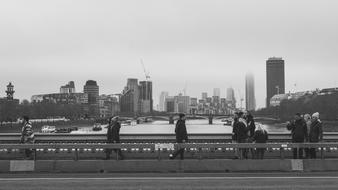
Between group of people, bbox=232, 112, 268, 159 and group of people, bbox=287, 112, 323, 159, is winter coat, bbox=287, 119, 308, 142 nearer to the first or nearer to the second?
group of people, bbox=287, 112, 323, 159

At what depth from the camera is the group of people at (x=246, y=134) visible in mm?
20764

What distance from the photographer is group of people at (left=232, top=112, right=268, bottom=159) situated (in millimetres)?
20764

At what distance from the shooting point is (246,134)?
840 inches

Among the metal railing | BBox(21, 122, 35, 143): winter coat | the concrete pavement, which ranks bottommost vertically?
the concrete pavement

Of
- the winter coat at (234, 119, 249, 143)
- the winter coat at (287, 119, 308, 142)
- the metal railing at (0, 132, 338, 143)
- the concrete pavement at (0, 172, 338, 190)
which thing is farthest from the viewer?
the metal railing at (0, 132, 338, 143)

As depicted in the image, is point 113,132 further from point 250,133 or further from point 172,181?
point 172,181

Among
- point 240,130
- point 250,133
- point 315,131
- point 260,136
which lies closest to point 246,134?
point 240,130

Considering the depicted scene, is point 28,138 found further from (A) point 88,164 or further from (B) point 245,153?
(B) point 245,153

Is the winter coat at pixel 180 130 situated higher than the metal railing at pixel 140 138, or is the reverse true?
the winter coat at pixel 180 130

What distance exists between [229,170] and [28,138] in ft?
27.7

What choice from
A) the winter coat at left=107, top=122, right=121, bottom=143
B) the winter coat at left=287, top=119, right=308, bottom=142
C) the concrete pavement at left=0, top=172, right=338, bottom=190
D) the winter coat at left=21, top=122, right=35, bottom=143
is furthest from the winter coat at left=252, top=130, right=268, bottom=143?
the winter coat at left=21, top=122, right=35, bottom=143

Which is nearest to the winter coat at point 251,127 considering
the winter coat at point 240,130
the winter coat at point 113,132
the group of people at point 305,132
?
the winter coat at point 240,130

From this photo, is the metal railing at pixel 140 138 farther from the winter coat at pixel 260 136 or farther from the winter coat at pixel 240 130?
the winter coat at pixel 240 130

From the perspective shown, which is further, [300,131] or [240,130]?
[240,130]
